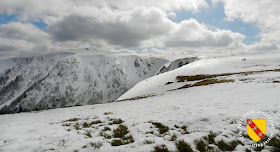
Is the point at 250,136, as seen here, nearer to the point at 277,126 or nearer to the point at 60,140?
the point at 277,126

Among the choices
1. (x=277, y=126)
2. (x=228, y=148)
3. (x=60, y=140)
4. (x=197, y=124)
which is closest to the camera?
(x=228, y=148)

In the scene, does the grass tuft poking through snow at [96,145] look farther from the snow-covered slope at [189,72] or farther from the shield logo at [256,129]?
the snow-covered slope at [189,72]

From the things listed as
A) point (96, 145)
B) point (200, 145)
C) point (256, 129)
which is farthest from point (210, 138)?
point (96, 145)

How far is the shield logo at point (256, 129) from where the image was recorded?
6.02 metres

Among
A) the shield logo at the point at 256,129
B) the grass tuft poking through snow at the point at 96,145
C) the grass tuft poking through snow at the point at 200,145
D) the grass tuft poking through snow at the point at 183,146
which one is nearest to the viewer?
the grass tuft poking through snow at the point at 200,145

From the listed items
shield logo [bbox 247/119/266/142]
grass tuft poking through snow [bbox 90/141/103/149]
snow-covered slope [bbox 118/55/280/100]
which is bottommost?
grass tuft poking through snow [bbox 90/141/103/149]

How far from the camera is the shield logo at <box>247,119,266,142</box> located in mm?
6016

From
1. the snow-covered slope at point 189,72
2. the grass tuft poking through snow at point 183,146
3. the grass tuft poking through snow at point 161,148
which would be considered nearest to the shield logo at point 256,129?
the grass tuft poking through snow at point 183,146

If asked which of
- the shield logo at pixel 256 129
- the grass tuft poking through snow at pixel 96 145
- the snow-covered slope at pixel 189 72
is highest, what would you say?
the snow-covered slope at pixel 189 72

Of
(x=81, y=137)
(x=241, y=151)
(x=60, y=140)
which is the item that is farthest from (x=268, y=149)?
(x=60, y=140)

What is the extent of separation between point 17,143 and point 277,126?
1287cm

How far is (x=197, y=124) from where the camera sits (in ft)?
27.6

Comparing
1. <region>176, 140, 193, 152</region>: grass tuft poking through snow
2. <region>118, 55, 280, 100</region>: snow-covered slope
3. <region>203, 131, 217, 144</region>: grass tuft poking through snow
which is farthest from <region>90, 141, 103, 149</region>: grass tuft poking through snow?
<region>118, 55, 280, 100</region>: snow-covered slope

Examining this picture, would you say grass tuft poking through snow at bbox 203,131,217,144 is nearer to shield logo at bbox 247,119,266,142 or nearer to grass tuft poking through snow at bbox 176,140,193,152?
grass tuft poking through snow at bbox 176,140,193,152
